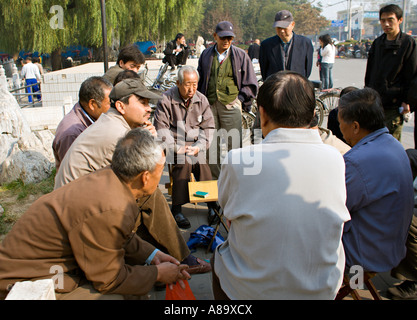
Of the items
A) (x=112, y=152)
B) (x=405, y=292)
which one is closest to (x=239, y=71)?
(x=112, y=152)

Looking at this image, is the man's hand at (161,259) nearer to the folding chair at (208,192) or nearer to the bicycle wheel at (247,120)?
the folding chair at (208,192)

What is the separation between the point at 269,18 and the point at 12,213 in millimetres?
64469

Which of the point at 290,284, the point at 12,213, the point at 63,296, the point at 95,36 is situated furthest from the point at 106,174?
the point at 95,36

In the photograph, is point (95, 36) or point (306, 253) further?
point (95, 36)

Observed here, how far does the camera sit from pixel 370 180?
218 centimetres

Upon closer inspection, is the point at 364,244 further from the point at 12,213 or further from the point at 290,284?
the point at 12,213

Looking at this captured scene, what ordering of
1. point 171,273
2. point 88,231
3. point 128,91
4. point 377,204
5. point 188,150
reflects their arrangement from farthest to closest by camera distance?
point 188,150
point 128,91
point 171,273
point 377,204
point 88,231

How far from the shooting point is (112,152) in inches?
109

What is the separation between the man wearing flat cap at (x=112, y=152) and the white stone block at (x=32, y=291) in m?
1.05

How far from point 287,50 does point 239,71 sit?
73 cm

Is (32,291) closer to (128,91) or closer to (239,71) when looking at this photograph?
(128,91)

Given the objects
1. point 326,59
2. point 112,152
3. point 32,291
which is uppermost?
point 326,59

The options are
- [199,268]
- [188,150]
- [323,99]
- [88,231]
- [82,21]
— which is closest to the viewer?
[88,231]

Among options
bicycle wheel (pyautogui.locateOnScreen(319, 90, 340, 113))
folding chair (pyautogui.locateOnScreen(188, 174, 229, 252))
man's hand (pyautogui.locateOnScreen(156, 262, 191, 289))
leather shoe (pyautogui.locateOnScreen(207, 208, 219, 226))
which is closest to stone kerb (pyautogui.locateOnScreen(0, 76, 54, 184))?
leather shoe (pyautogui.locateOnScreen(207, 208, 219, 226))
